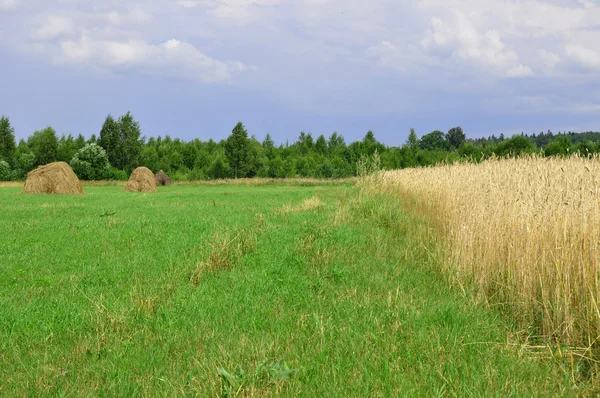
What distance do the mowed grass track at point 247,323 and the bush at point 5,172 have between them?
164 ft

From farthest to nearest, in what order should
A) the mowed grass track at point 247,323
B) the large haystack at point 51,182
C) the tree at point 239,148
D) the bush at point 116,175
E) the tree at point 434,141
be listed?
1. the tree at point 434,141
2. the bush at point 116,175
3. the tree at point 239,148
4. the large haystack at point 51,182
5. the mowed grass track at point 247,323

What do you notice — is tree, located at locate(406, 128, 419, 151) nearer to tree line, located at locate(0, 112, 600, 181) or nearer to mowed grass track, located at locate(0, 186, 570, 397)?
tree line, located at locate(0, 112, 600, 181)

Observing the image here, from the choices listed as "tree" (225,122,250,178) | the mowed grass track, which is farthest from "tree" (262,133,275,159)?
the mowed grass track

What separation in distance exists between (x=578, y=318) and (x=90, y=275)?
6.31 m

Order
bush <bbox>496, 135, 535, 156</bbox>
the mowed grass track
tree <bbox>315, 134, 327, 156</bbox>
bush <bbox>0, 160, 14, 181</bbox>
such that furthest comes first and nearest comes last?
tree <bbox>315, 134, 327, 156</bbox> → bush <bbox>0, 160, 14, 181</bbox> → bush <bbox>496, 135, 535, 156</bbox> → the mowed grass track

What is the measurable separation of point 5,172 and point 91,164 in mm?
10389

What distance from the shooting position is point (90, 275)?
6.59 meters

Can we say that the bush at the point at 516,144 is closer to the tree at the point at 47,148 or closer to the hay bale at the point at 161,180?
the hay bale at the point at 161,180

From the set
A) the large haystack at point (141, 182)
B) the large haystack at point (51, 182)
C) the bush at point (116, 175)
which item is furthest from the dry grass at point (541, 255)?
→ the bush at point (116, 175)

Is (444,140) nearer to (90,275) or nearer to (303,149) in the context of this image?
(303,149)

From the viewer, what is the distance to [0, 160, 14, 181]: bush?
1965 inches

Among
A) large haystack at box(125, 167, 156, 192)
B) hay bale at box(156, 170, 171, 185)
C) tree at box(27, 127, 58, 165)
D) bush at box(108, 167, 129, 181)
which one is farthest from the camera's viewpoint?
tree at box(27, 127, 58, 165)

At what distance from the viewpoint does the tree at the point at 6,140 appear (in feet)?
174

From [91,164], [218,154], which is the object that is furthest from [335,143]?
[91,164]
